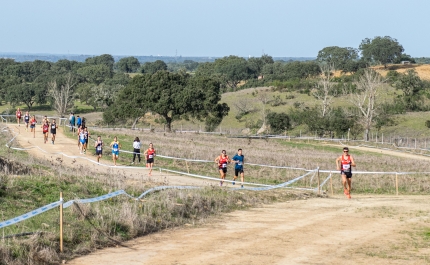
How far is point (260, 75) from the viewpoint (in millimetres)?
161500

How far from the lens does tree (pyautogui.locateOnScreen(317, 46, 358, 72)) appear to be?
135m

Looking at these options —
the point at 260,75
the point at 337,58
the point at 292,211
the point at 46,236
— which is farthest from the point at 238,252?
the point at 260,75

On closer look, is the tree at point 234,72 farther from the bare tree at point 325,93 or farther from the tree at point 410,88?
the tree at point 410,88

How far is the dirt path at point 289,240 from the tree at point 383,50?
117 metres

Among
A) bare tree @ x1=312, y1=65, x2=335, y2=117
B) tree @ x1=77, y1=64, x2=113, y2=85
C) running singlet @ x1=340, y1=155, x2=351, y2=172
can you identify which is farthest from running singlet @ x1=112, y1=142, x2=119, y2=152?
tree @ x1=77, y1=64, x2=113, y2=85

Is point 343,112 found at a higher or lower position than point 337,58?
lower

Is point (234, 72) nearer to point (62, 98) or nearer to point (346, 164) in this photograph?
point (62, 98)

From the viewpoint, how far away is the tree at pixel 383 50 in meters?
133

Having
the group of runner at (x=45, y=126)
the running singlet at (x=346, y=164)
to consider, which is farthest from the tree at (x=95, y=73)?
the running singlet at (x=346, y=164)

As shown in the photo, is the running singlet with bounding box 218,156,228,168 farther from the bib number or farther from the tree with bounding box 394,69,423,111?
the tree with bounding box 394,69,423,111

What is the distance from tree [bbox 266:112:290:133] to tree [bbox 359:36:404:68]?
62.6 meters

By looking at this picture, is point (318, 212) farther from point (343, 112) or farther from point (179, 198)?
point (343, 112)

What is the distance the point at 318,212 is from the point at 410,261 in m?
5.75

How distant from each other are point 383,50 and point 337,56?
11441 mm
